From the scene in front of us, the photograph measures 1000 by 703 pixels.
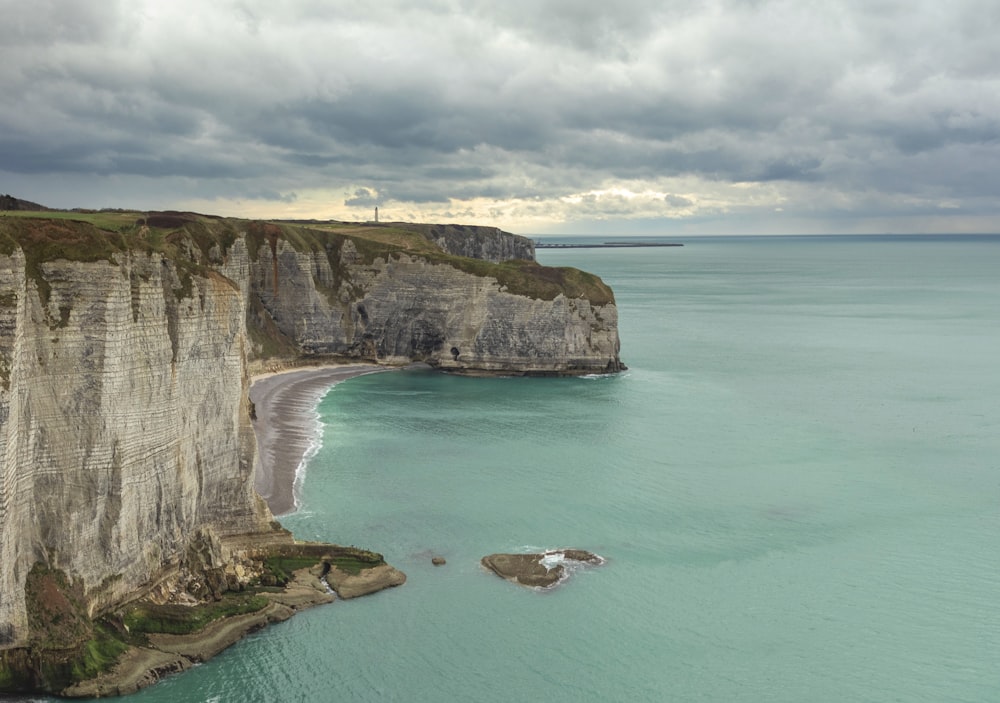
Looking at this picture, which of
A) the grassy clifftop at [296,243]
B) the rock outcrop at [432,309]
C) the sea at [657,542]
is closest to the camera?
the sea at [657,542]

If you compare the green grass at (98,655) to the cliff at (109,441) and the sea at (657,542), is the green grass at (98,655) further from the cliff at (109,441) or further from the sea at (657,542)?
the sea at (657,542)

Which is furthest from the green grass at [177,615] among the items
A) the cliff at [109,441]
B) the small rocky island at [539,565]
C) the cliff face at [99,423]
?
the small rocky island at [539,565]

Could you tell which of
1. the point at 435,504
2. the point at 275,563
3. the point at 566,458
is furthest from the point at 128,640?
the point at 566,458

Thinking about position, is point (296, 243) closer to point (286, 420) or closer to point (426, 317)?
point (426, 317)

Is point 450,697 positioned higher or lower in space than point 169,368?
lower

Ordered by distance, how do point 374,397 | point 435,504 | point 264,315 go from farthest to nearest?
point 264,315, point 374,397, point 435,504

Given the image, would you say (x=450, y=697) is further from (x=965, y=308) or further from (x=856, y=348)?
(x=965, y=308)

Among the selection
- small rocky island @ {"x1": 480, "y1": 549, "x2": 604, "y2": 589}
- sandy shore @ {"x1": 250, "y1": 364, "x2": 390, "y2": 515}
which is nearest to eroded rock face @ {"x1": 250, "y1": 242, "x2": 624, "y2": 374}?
sandy shore @ {"x1": 250, "y1": 364, "x2": 390, "y2": 515}

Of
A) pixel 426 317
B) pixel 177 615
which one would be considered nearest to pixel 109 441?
pixel 177 615
